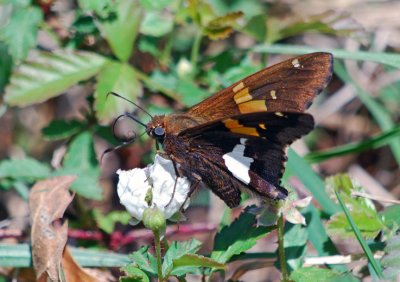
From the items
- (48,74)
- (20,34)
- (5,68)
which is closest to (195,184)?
(48,74)

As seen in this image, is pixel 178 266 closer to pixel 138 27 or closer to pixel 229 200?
pixel 229 200

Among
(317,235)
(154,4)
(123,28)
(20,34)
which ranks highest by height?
(154,4)

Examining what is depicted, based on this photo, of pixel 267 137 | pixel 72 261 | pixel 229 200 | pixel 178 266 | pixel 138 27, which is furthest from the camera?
pixel 138 27

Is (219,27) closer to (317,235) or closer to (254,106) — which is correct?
(254,106)

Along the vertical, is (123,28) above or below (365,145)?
above

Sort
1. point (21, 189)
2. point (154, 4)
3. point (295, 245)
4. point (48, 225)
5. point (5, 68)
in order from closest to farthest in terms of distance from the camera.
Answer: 1. point (295, 245)
2. point (48, 225)
3. point (154, 4)
4. point (21, 189)
5. point (5, 68)

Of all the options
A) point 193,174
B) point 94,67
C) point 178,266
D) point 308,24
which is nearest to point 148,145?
point 94,67

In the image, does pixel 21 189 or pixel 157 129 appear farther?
pixel 21 189
